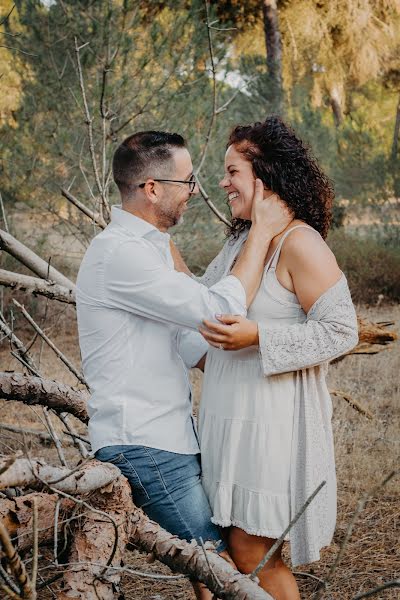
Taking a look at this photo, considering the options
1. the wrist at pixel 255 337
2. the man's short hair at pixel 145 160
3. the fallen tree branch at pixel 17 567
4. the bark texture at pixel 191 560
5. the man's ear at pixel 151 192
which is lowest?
the bark texture at pixel 191 560

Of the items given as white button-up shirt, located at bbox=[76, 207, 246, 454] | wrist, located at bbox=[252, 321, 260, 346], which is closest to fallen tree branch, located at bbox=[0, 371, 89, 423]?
white button-up shirt, located at bbox=[76, 207, 246, 454]

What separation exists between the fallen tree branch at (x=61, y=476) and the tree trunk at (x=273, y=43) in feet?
34.5

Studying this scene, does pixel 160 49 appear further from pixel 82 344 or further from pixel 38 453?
pixel 82 344

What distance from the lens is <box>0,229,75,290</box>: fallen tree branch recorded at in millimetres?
3514

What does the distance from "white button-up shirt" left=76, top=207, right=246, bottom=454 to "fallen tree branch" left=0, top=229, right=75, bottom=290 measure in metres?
1.29

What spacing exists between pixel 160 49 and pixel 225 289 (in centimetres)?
621

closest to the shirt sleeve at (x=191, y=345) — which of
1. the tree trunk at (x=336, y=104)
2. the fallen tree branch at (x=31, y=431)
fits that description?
the fallen tree branch at (x=31, y=431)

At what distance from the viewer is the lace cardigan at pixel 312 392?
2.18 meters

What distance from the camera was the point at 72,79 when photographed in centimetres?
849

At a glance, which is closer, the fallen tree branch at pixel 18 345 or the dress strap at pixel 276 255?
the dress strap at pixel 276 255

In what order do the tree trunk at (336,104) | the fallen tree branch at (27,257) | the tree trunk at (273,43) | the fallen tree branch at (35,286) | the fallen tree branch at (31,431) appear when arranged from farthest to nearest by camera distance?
the tree trunk at (336,104) → the tree trunk at (273,43) → the fallen tree branch at (31,431) → the fallen tree branch at (27,257) → the fallen tree branch at (35,286)

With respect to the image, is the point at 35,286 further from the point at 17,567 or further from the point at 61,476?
the point at 17,567

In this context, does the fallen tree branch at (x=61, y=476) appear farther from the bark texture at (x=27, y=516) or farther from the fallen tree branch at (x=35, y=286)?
the fallen tree branch at (x=35, y=286)

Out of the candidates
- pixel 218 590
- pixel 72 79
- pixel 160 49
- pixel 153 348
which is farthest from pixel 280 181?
pixel 72 79
